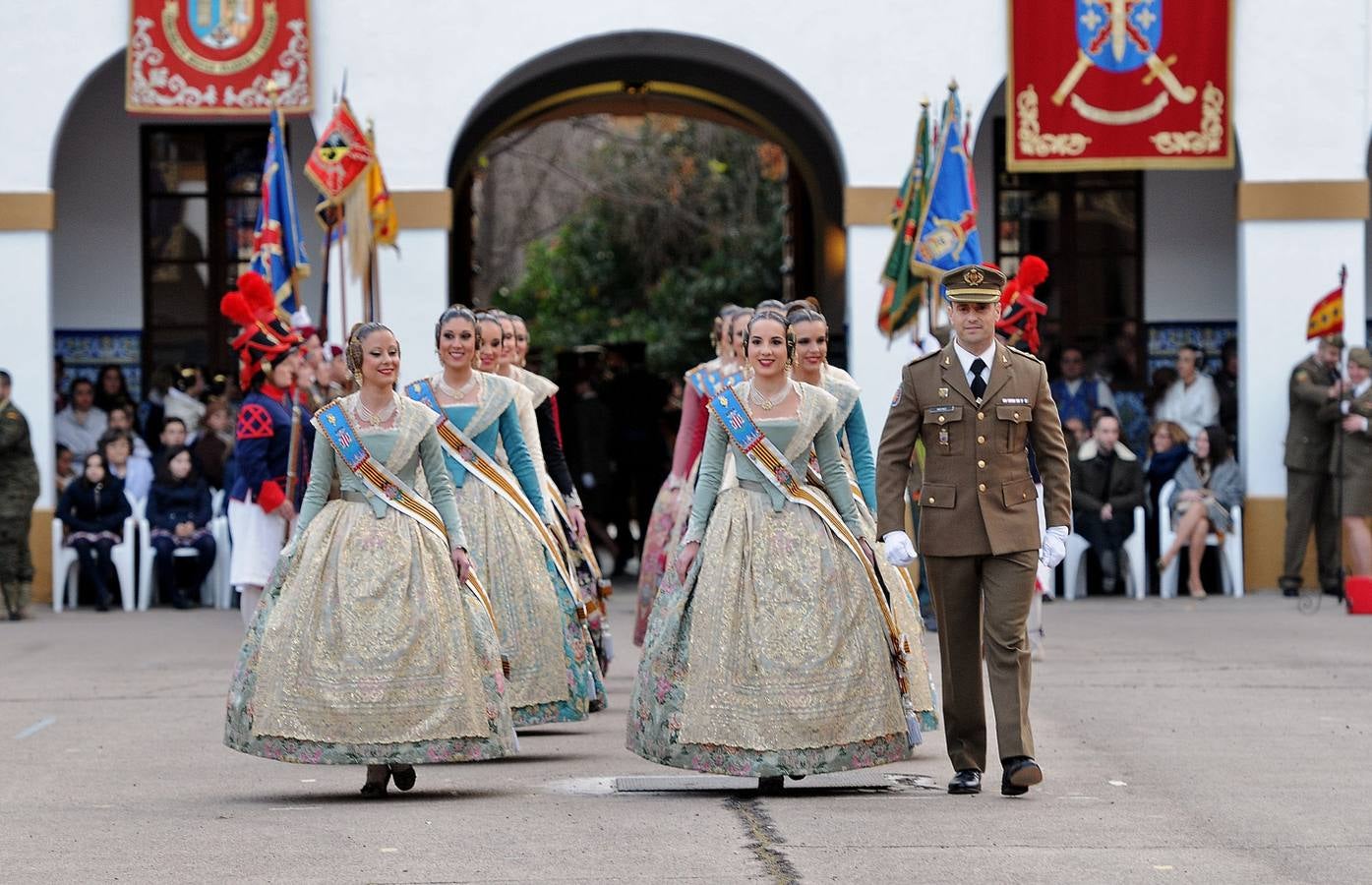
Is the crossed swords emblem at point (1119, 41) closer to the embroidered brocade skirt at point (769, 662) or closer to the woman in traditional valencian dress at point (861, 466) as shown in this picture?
the woman in traditional valencian dress at point (861, 466)

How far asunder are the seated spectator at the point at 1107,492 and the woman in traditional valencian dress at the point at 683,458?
5536 millimetres

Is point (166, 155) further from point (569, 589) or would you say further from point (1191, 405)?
point (569, 589)

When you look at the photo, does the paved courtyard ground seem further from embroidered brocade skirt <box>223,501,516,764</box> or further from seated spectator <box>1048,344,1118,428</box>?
seated spectator <box>1048,344,1118,428</box>

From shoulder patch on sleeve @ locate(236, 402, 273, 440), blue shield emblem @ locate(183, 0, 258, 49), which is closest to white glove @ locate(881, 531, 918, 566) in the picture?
shoulder patch on sleeve @ locate(236, 402, 273, 440)

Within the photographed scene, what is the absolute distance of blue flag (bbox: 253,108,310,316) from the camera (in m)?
13.4

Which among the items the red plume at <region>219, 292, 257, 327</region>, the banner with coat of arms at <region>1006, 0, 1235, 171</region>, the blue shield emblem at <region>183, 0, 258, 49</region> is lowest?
the red plume at <region>219, 292, 257, 327</region>

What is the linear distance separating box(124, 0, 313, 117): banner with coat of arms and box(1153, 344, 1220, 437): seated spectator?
6.86m

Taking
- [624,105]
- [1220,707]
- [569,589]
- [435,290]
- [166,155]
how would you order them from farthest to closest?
[624,105], [166,155], [435,290], [1220,707], [569,589]

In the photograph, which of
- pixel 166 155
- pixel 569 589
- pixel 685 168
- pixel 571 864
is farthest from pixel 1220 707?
pixel 685 168

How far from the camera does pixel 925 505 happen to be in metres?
7.70

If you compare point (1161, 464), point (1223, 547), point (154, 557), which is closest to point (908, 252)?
point (1161, 464)

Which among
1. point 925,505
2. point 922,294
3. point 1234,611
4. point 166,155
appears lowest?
point 1234,611

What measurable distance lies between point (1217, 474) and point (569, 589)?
8352 mm

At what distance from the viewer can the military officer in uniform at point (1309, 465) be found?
52.7 feet
